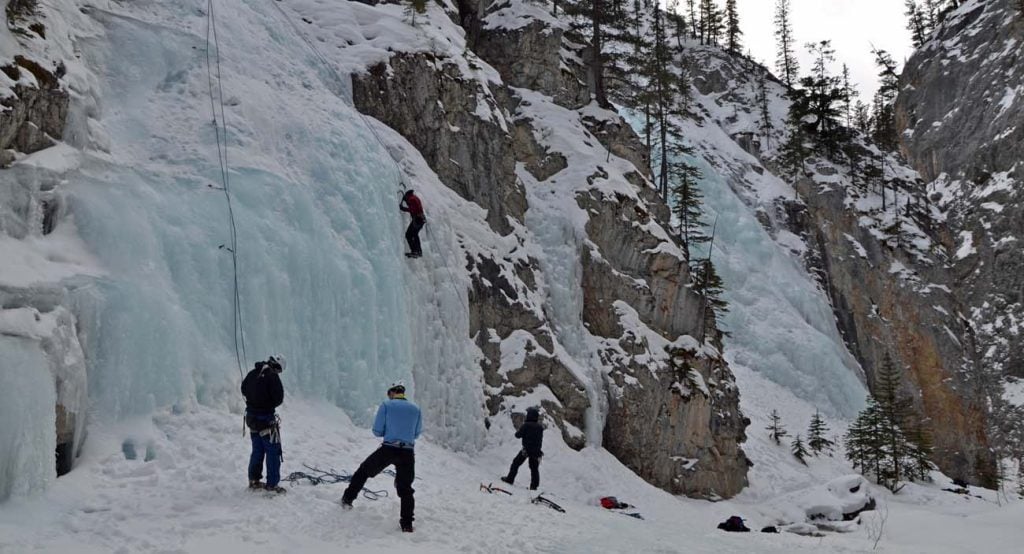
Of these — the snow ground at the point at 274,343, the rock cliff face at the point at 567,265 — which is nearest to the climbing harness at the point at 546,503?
the snow ground at the point at 274,343

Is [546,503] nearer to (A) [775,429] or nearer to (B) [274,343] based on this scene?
(B) [274,343]

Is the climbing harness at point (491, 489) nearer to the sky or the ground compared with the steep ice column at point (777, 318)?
nearer to the ground

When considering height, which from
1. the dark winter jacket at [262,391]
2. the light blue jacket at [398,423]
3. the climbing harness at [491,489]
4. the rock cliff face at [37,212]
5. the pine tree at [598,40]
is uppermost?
the pine tree at [598,40]

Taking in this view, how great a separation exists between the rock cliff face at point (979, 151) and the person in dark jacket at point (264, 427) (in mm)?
42408

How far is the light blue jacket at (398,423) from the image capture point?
827 cm

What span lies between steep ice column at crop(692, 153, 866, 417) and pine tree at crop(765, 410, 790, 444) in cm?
373

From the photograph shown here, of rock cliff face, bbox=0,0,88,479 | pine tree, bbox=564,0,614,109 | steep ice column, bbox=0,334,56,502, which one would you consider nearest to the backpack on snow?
rock cliff face, bbox=0,0,88,479

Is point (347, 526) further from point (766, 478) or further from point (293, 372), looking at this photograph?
point (766, 478)

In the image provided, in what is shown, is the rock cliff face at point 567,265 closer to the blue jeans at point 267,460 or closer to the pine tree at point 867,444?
the pine tree at point 867,444

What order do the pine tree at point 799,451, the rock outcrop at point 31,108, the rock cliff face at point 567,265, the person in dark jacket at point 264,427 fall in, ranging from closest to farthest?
the person in dark jacket at point 264,427
the rock outcrop at point 31,108
the rock cliff face at point 567,265
the pine tree at point 799,451

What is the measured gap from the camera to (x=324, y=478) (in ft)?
30.5

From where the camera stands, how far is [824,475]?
28.6 meters

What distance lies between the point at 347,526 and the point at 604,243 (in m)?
17.1

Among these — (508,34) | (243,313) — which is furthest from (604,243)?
(243,313)
